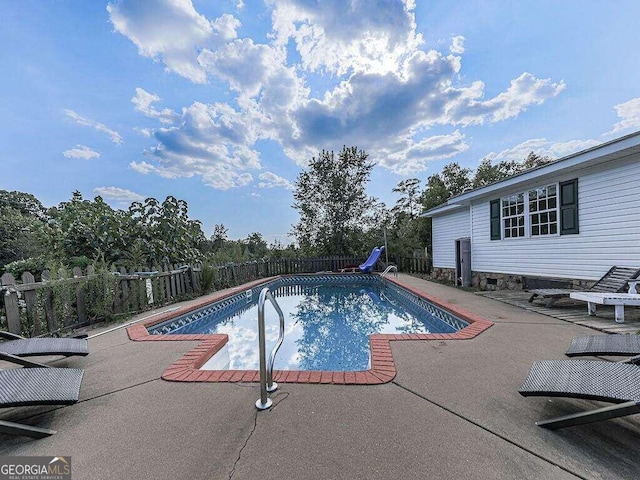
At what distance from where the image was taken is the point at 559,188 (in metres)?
6.35

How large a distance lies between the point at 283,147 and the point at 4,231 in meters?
16.8

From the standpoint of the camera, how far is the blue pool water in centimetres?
394

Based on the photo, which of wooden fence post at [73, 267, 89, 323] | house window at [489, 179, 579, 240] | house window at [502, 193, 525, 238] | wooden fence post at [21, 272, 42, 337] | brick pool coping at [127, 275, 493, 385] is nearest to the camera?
brick pool coping at [127, 275, 493, 385]

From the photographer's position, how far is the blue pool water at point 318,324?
155 inches

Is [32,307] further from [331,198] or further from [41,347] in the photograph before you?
[331,198]

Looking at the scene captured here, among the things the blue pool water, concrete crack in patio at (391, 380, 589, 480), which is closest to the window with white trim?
the blue pool water

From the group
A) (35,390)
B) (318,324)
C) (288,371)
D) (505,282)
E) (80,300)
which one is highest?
(80,300)

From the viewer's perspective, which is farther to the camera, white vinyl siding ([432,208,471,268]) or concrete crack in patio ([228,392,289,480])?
white vinyl siding ([432,208,471,268])

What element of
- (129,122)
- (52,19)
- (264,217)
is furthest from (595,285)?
(264,217)

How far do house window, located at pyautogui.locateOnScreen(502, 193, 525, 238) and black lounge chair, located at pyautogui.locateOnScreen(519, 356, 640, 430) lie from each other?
6.26 m

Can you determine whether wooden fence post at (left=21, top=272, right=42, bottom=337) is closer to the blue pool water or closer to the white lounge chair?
the blue pool water

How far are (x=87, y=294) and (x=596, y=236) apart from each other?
31.2 feet

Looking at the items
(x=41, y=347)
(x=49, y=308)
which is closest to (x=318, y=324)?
(x=41, y=347)

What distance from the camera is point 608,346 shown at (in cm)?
241
